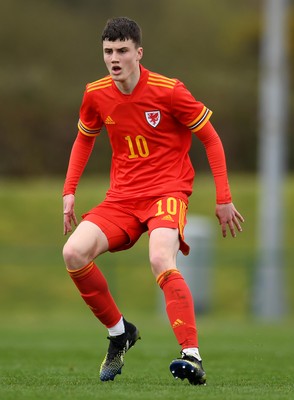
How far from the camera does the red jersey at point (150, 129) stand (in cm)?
755

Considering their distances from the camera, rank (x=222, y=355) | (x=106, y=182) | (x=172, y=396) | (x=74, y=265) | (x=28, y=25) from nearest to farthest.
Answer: (x=172, y=396) → (x=74, y=265) → (x=222, y=355) → (x=106, y=182) → (x=28, y=25)

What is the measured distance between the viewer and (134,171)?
25.1ft

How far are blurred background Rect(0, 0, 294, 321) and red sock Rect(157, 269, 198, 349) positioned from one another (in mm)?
13011

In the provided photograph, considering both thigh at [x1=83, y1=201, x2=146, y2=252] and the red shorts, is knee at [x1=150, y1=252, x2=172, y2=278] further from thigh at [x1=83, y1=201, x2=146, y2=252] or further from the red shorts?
thigh at [x1=83, y1=201, x2=146, y2=252]

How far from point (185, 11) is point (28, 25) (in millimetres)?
5903

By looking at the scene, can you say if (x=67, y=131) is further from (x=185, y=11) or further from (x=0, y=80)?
(x=185, y=11)

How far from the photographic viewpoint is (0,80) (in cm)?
3125

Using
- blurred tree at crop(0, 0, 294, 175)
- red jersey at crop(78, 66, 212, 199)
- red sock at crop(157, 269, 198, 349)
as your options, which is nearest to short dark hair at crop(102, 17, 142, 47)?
red jersey at crop(78, 66, 212, 199)

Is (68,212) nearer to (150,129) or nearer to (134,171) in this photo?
(134,171)

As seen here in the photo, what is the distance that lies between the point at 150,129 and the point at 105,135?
22.3 meters

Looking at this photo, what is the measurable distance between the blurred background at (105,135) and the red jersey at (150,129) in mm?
12647

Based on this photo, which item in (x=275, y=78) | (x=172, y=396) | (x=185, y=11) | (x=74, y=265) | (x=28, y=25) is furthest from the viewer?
(x=185, y=11)

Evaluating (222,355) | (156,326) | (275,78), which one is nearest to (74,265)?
(222,355)

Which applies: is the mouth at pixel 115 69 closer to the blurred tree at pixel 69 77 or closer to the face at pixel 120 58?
the face at pixel 120 58
